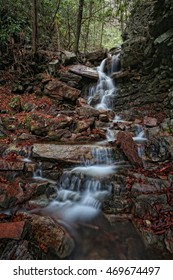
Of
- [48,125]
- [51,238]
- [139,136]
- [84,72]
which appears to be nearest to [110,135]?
[139,136]

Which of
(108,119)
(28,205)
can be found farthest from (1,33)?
(28,205)

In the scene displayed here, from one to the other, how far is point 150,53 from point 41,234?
7923 mm

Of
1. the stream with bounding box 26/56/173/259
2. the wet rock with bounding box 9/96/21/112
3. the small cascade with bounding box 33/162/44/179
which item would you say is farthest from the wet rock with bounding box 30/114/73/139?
the small cascade with bounding box 33/162/44/179

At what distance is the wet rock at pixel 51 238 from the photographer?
125 inches

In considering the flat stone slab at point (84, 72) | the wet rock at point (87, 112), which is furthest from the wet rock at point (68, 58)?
the wet rock at point (87, 112)

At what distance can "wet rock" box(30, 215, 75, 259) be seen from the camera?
3.17 meters

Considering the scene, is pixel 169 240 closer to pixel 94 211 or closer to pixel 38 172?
pixel 94 211

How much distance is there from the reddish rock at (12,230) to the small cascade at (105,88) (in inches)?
269

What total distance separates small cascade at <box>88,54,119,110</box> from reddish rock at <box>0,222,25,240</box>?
6844 mm

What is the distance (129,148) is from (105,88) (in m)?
5.03

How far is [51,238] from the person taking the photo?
3273 mm

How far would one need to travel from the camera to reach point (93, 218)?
4.13 m

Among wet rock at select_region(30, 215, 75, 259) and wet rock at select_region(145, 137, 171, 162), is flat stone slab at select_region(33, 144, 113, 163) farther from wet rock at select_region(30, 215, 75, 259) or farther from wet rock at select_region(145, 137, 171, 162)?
wet rock at select_region(30, 215, 75, 259)

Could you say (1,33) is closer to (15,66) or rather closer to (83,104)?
(15,66)
